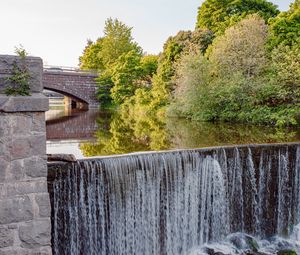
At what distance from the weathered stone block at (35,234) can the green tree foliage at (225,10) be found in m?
29.9

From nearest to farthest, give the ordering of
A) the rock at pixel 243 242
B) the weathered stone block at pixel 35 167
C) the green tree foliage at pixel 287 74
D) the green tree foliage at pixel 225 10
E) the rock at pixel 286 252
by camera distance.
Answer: the weathered stone block at pixel 35 167
the rock at pixel 286 252
the rock at pixel 243 242
the green tree foliage at pixel 287 74
the green tree foliage at pixel 225 10

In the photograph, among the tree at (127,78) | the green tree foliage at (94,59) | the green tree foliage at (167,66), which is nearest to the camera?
the green tree foliage at (167,66)

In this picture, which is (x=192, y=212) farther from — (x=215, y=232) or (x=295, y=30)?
(x=295, y=30)

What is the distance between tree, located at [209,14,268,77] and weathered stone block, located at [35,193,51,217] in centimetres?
1562

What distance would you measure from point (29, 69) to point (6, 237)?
5.81 feet

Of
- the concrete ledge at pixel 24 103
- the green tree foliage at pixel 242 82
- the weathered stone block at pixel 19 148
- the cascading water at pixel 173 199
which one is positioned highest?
the green tree foliage at pixel 242 82

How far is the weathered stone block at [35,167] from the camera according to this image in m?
3.82

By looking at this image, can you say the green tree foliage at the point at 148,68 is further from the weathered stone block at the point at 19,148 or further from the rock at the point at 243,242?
the weathered stone block at the point at 19,148

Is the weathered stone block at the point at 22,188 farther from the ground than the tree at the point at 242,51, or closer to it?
closer to it

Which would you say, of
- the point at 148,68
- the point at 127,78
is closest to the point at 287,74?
the point at 127,78

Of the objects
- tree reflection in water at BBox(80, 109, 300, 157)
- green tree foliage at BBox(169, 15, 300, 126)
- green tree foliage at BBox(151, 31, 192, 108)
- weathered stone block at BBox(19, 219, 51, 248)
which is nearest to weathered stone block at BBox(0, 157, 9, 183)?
weathered stone block at BBox(19, 219, 51, 248)

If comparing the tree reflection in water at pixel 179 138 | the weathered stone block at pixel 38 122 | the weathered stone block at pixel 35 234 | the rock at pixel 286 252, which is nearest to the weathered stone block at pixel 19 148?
the weathered stone block at pixel 38 122

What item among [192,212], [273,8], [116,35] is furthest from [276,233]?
[116,35]

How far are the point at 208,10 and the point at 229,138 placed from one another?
2611 cm
